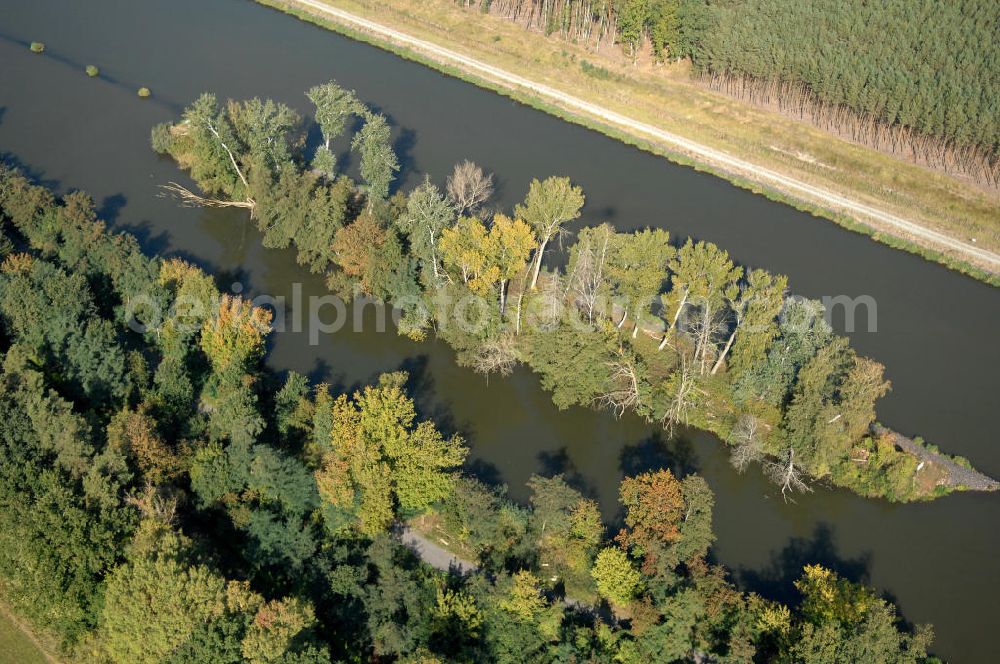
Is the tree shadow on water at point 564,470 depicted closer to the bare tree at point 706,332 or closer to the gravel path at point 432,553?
the gravel path at point 432,553

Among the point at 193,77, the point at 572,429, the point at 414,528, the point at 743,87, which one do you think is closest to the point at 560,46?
the point at 743,87

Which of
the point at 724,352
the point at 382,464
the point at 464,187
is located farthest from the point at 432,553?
the point at 464,187

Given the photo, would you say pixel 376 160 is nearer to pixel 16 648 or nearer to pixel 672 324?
pixel 672 324

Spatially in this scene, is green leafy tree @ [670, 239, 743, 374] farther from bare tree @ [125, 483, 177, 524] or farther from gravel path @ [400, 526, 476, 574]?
bare tree @ [125, 483, 177, 524]

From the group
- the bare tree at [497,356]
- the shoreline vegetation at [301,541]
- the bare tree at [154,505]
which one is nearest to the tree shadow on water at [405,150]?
the bare tree at [497,356]

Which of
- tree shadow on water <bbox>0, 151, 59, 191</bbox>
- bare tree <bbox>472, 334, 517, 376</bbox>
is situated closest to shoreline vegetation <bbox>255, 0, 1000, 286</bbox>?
bare tree <bbox>472, 334, 517, 376</bbox>

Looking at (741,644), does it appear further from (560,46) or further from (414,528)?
(560,46)
